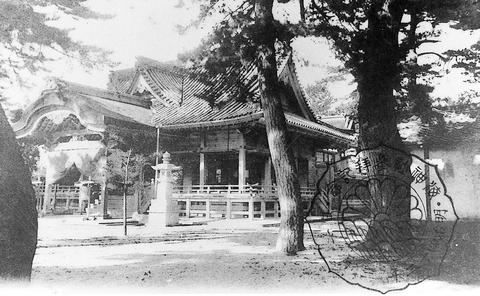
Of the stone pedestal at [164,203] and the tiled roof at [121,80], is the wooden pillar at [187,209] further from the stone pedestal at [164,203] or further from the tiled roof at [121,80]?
the tiled roof at [121,80]

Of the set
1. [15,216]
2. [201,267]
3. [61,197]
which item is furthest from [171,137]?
[15,216]

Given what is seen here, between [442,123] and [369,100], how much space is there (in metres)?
4.52

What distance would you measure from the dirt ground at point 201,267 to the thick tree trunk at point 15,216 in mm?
412

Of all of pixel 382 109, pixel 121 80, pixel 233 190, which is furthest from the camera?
pixel 121 80

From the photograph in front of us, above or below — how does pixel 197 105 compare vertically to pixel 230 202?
above

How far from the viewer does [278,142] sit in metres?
6.84

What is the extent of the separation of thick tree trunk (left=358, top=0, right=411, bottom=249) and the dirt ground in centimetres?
97

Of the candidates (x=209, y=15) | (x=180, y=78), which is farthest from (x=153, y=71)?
(x=209, y=15)

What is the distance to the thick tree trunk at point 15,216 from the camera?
151 inches

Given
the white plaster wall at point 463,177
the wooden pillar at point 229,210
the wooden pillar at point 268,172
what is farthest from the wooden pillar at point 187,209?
the white plaster wall at point 463,177

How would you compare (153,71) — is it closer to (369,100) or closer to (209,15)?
(209,15)

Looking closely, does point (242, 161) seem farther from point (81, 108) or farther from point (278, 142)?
point (278, 142)

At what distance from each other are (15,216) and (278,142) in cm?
412

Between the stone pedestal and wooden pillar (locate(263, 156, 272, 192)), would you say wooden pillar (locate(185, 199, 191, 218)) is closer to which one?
wooden pillar (locate(263, 156, 272, 192))
